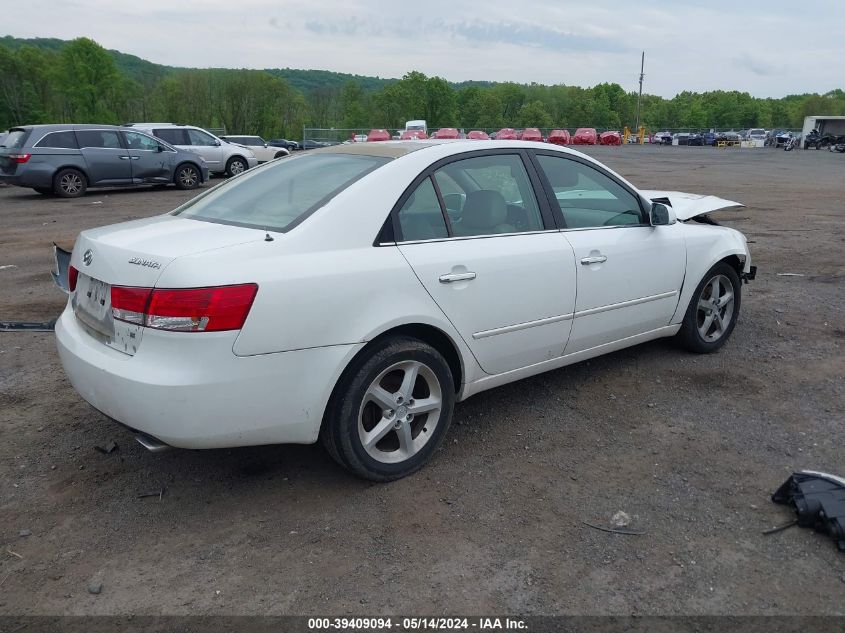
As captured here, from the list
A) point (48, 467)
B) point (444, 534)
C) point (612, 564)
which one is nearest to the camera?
point (612, 564)

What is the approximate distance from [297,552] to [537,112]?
12424 centimetres

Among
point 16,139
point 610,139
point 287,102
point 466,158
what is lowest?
point 466,158

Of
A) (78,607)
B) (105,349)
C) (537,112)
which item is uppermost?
(537,112)

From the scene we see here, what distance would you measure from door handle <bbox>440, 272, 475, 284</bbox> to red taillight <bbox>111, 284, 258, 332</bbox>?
968mm

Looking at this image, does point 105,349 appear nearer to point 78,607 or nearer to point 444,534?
point 78,607

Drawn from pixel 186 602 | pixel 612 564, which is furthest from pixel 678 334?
pixel 186 602

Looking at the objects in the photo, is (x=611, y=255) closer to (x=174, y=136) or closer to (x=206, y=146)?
(x=174, y=136)

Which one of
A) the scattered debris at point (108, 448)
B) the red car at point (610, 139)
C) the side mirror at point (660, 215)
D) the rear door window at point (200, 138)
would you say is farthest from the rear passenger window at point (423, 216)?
the red car at point (610, 139)

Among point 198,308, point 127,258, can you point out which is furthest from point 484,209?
point 127,258

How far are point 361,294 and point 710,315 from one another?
10.4 ft

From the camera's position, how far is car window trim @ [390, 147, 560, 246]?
340 centimetres

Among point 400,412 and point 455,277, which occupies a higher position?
point 455,277

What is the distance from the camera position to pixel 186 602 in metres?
2.61

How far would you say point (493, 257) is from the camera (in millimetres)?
3658
